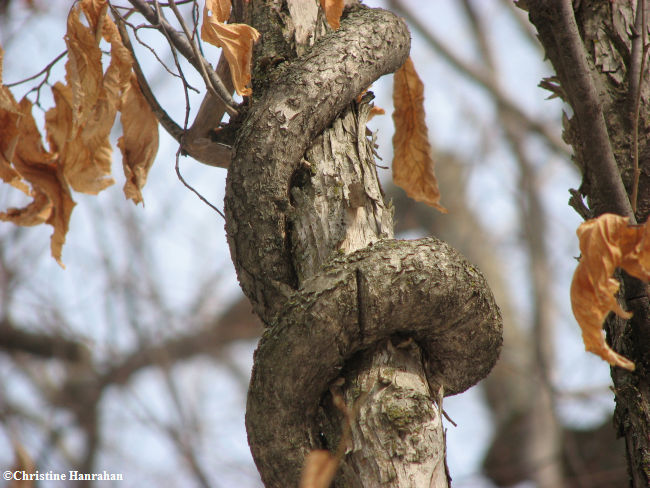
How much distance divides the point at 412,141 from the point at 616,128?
406mm

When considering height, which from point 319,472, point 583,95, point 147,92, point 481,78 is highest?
point 481,78

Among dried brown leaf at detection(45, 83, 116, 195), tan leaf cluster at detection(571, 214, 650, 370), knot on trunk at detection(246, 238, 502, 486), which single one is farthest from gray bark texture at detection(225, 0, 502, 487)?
dried brown leaf at detection(45, 83, 116, 195)

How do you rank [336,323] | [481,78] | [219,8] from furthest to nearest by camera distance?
[481,78], [219,8], [336,323]

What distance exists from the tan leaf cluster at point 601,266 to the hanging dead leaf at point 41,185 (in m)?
1.07

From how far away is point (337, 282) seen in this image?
885 mm

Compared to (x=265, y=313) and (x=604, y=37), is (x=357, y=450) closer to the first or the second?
(x=265, y=313)

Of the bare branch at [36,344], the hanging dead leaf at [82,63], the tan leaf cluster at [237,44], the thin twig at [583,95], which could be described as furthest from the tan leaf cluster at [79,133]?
the bare branch at [36,344]

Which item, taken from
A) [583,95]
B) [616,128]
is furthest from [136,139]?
[616,128]

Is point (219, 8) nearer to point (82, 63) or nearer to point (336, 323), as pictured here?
point (82, 63)

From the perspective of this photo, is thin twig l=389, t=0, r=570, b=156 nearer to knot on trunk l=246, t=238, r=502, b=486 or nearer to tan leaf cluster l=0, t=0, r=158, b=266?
tan leaf cluster l=0, t=0, r=158, b=266

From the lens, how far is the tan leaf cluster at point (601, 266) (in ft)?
2.93

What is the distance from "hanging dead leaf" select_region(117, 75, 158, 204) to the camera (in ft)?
4.19

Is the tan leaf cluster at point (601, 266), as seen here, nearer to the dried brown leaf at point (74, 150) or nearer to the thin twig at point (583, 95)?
the thin twig at point (583, 95)

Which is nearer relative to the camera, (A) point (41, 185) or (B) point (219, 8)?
(B) point (219, 8)
